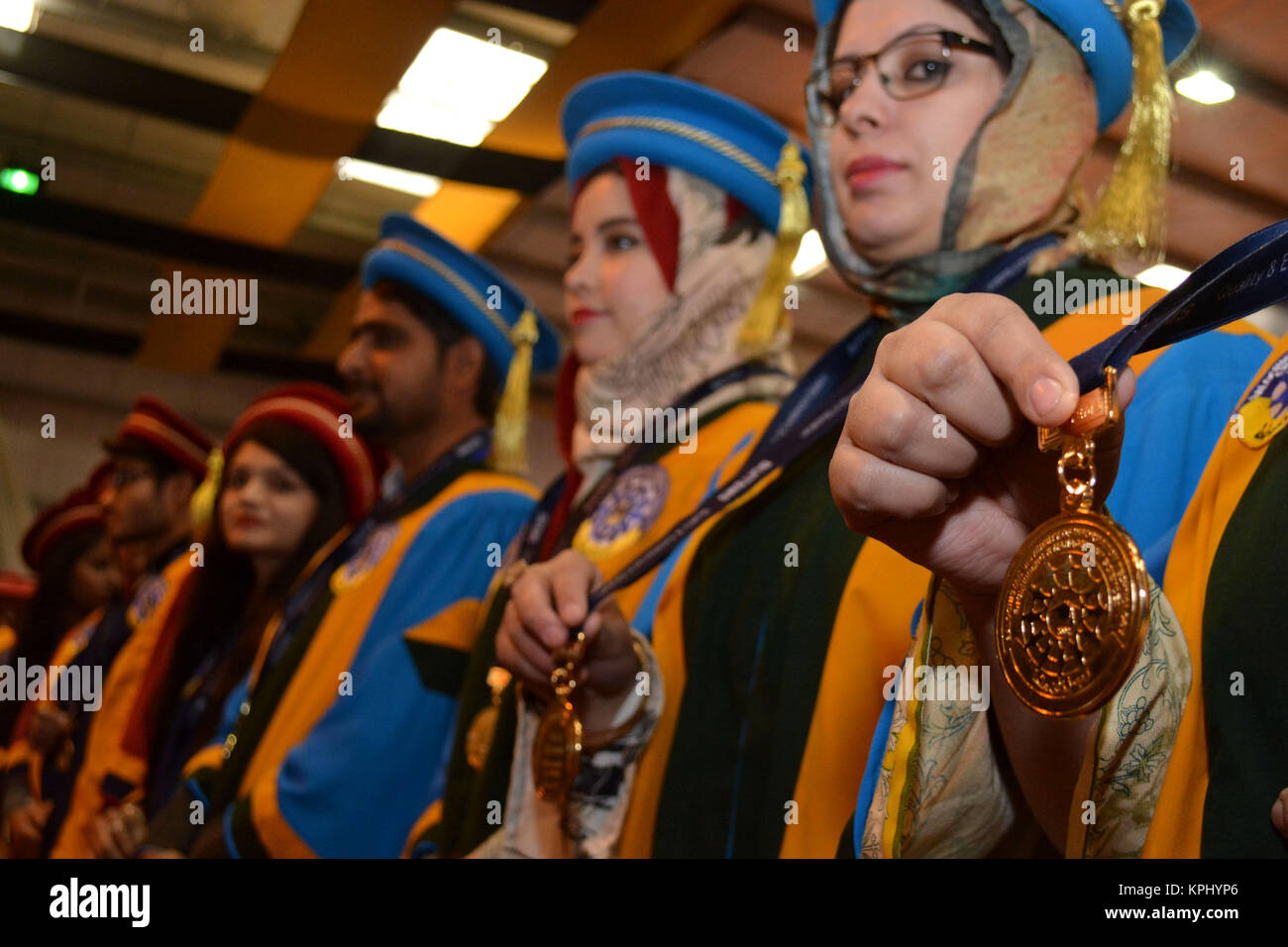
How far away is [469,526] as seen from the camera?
A: 241cm

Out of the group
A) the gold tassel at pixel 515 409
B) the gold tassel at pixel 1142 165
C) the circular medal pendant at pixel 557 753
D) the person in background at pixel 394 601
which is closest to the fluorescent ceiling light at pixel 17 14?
the person in background at pixel 394 601

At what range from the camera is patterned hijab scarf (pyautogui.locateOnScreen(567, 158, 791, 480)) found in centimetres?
191

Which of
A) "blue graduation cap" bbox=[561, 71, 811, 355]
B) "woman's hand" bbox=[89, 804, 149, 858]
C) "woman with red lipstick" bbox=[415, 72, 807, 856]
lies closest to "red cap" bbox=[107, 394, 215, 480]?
"woman's hand" bbox=[89, 804, 149, 858]

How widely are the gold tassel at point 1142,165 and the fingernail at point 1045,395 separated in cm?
79

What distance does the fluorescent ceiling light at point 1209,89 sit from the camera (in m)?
3.06

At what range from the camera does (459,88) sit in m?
4.39

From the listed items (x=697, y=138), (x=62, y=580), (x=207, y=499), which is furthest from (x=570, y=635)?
(x=62, y=580)

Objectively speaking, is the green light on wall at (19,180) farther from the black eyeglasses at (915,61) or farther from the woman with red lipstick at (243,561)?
the black eyeglasses at (915,61)

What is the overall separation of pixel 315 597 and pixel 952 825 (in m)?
1.89

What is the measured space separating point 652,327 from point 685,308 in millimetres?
59

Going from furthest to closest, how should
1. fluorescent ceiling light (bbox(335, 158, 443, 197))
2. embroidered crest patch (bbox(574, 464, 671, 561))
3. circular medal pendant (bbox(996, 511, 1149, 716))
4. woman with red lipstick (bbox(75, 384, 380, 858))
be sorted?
fluorescent ceiling light (bbox(335, 158, 443, 197)) → woman with red lipstick (bbox(75, 384, 380, 858)) → embroidered crest patch (bbox(574, 464, 671, 561)) → circular medal pendant (bbox(996, 511, 1149, 716))

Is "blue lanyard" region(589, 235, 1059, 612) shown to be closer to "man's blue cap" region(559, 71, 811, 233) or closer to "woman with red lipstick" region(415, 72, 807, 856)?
"woman with red lipstick" region(415, 72, 807, 856)

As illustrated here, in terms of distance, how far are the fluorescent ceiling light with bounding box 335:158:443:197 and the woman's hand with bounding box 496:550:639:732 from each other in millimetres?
3917
